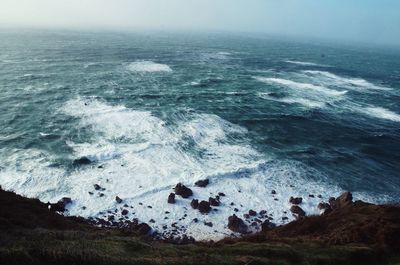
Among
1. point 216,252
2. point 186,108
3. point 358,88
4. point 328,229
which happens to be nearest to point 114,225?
point 216,252

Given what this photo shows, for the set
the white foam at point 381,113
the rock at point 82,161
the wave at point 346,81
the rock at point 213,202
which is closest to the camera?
the rock at point 213,202

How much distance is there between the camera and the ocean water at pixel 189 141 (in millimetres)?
32750

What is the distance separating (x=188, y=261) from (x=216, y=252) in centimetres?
239

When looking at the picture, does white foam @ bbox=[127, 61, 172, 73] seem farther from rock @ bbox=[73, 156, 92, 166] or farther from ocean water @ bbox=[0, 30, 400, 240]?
rock @ bbox=[73, 156, 92, 166]

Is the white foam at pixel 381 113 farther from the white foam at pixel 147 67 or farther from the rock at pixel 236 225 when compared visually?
the white foam at pixel 147 67

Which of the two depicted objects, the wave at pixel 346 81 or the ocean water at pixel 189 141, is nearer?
the ocean water at pixel 189 141

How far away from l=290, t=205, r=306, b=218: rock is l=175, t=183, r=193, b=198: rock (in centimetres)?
933

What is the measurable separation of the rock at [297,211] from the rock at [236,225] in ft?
16.5

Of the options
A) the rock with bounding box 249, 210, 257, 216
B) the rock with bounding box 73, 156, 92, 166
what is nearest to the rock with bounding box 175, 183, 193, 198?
the rock with bounding box 249, 210, 257, 216

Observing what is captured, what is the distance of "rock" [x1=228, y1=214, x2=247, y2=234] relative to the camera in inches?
1142

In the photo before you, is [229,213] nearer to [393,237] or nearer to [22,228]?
[393,237]

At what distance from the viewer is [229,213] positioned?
101 ft

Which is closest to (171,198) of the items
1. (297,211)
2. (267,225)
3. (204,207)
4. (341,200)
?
(204,207)

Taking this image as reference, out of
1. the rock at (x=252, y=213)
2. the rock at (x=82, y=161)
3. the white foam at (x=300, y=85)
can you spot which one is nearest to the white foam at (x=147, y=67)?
the white foam at (x=300, y=85)
